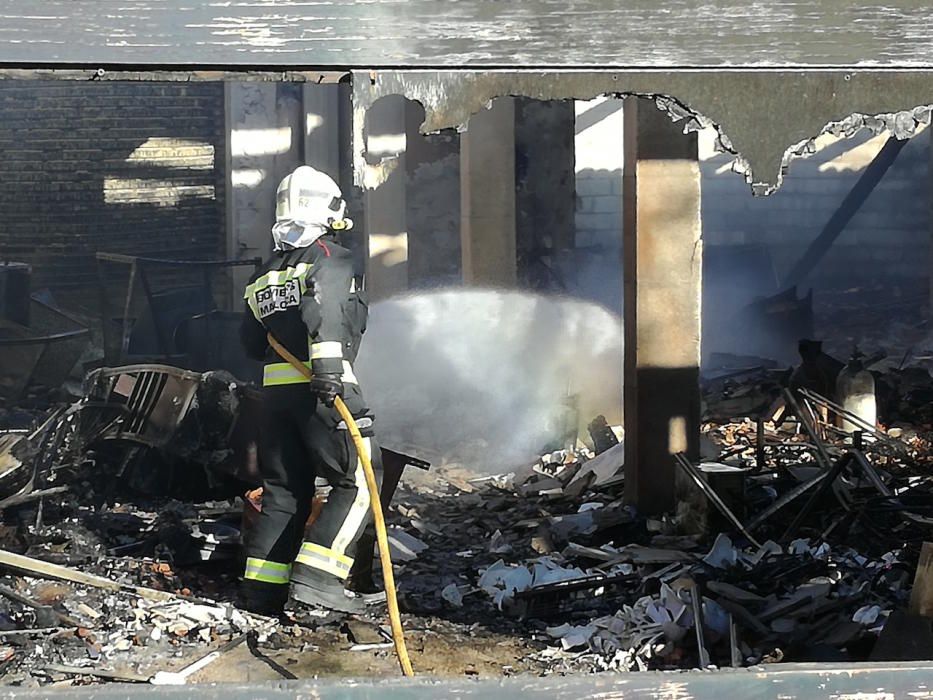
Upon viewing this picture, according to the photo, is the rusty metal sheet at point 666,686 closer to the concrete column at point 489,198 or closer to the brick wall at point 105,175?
the concrete column at point 489,198

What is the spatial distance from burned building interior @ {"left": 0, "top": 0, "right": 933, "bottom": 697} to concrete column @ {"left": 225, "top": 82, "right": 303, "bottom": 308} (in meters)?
0.04

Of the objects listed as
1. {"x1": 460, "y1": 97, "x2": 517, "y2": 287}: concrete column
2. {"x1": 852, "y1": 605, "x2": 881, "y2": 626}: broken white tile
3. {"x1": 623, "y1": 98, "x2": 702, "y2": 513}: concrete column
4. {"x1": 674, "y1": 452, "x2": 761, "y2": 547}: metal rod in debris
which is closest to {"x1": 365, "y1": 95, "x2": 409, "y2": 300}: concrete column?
{"x1": 460, "y1": 97, "x2": 517, "y2": 287}: concrete column

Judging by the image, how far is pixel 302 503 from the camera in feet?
23.5

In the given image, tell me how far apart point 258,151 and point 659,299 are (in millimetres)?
7011

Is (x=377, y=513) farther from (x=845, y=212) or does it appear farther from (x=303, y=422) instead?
(x=845, y=212)

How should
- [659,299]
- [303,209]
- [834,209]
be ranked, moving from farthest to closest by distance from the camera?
1. [834,209]
2. [659,299]
3. [303,209]

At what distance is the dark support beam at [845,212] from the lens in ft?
55.7

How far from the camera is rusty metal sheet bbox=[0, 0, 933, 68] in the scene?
3156 mm

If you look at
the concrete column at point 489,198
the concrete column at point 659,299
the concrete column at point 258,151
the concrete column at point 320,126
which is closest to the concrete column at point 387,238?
the concrete column at point 489,198

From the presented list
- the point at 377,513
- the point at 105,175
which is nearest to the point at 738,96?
the point at 377,513

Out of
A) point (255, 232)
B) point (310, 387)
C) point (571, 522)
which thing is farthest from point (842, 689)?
point (255, 232)

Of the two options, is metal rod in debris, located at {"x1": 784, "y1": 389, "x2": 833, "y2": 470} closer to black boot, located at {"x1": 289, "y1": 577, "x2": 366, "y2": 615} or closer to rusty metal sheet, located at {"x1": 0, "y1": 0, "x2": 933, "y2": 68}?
black boot, located at {"x1": 289, "y1": 577, "x2": 366, "y2": 615}

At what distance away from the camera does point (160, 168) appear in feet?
54.5

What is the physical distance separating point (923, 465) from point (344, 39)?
23.6 feet
